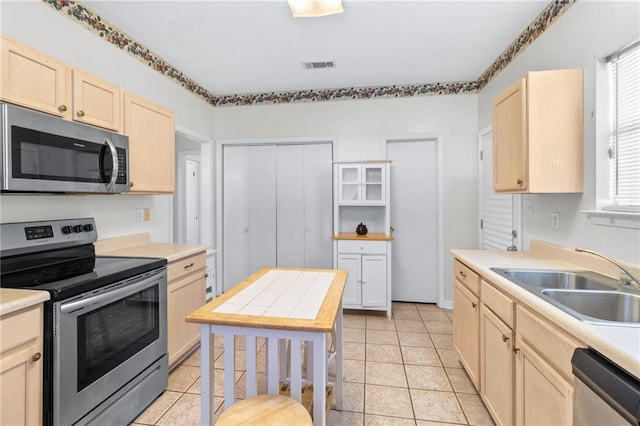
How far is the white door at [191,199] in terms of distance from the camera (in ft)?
15.9

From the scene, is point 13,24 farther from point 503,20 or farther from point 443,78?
point 443,78

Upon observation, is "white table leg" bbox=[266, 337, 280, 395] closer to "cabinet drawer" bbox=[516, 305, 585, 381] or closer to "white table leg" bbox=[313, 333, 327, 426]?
"white table leg" bbox=[313, 333, 327, 426]

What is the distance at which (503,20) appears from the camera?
2.35m

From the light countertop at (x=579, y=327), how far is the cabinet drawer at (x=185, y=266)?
206cm

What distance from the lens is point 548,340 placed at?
1.18 metres

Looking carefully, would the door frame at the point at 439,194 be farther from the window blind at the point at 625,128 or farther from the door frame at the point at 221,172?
the window blind at the point at 625,128

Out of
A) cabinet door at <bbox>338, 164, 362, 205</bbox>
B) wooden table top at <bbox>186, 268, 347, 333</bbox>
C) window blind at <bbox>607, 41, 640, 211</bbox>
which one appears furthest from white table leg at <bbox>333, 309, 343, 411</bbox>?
cabinet door at <bbox>338, 164, 362, 205</bbox>

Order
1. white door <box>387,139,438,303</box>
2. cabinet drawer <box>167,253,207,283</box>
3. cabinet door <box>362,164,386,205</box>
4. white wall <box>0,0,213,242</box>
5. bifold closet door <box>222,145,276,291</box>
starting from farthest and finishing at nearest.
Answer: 1. bifold closet door <box>222,145,276,291</box>
2. white door <box>387,139,438,303</box>
3. cabinet door <box>362,164,386,205</box>
4. cabinet drawer <box>167,253,207,283</box>
5. white wall <box>0,0,213,242</box>

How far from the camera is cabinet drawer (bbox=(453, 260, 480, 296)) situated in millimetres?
1931

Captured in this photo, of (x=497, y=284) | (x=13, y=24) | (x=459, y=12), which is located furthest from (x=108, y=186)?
(x=459, y=12)

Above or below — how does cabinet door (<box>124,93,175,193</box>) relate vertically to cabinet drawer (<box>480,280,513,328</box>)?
above

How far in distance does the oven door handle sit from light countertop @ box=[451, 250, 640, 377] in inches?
79.4

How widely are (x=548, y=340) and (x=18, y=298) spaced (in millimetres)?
2099

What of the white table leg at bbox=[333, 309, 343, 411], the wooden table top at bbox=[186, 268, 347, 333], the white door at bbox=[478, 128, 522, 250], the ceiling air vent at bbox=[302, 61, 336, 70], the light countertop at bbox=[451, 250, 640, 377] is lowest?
the white table leg at bbox=[333, 309, 343, 411]
